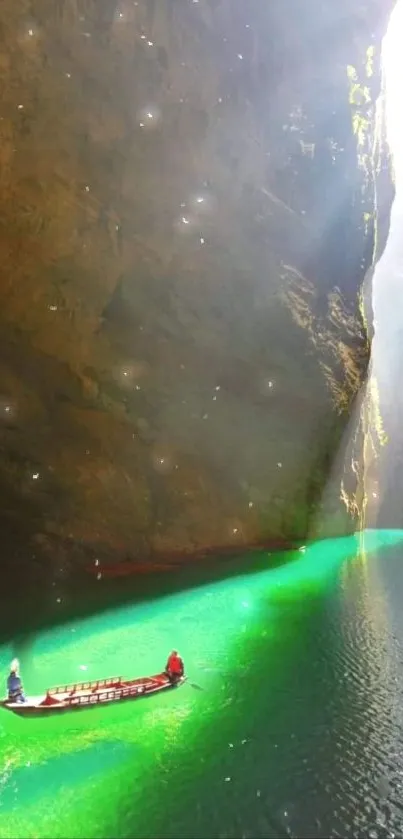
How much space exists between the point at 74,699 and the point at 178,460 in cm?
1132

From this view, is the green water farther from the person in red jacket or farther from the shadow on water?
the shadow on water

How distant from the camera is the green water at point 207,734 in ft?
18.9

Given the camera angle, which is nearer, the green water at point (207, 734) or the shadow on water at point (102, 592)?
the green water at point (207, 734)

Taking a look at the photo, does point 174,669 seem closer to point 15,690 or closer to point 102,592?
point 15,690

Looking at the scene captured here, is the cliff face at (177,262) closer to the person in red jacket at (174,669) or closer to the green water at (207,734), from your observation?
the green water at (207,734)

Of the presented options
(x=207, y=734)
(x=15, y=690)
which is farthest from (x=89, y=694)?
(x=207, y=734)

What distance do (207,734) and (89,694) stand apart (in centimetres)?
195

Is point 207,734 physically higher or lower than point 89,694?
lower

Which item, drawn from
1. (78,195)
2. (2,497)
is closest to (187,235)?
(78,195)

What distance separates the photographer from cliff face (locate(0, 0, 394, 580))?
12828 mm

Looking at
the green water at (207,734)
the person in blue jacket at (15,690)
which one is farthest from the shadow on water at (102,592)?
the person in blue jacket at (15,690)

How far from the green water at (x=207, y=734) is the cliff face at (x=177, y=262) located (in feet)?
20.2

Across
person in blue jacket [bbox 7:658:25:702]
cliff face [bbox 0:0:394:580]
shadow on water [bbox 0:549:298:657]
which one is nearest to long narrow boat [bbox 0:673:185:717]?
person in blue jacket [bbox 7:658:25:702]

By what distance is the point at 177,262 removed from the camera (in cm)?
1568
